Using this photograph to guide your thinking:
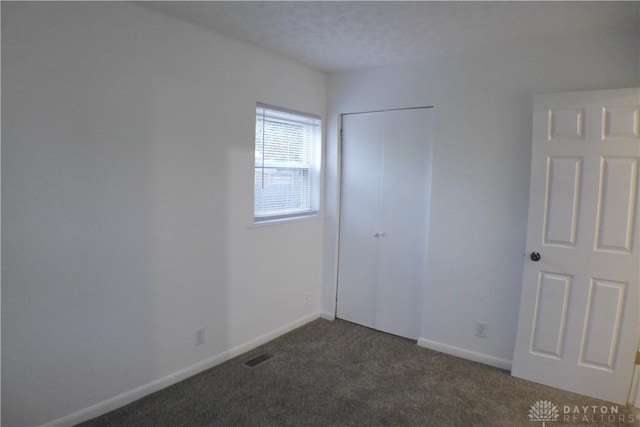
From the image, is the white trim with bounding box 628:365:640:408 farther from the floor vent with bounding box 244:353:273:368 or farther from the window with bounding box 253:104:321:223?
the window with bounding box 253:104:321:223

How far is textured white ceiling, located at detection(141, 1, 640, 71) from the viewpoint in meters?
2.18

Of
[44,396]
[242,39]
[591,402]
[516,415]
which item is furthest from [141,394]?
[591,402]

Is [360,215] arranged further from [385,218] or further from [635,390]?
[635,390]

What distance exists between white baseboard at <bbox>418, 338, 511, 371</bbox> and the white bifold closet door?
6.7 inches

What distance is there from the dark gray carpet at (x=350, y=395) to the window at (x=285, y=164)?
1219 mm

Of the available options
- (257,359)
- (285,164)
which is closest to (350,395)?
(257,359)

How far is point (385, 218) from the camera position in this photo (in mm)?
3502

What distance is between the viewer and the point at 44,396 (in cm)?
200

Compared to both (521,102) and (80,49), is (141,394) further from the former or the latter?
(521,102)

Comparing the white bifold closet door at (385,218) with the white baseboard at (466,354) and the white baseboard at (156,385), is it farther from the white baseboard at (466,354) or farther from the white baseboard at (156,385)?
the white baseboard at (156,385)

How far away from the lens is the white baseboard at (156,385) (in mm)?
2123

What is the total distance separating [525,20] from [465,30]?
13.7 inches

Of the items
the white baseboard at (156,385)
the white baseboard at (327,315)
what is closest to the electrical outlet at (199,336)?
the white baseboard at (156,385)

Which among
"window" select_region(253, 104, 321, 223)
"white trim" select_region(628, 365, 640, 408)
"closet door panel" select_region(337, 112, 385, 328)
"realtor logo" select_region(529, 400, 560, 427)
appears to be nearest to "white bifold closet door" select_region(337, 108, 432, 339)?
"closet door panel" select_region(337, 112, 385, 328)
